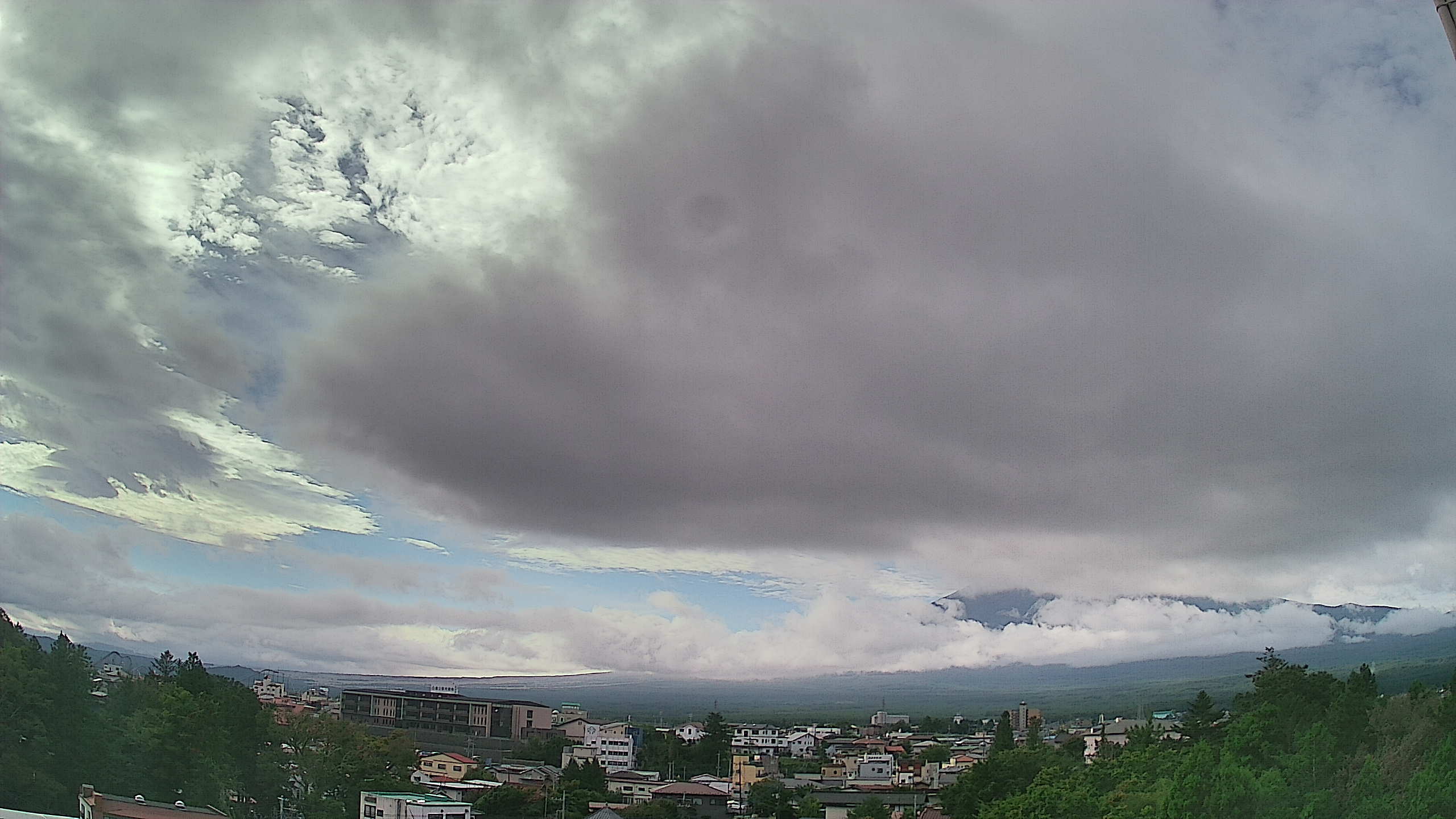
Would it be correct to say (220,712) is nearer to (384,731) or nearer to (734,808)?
(384,731)

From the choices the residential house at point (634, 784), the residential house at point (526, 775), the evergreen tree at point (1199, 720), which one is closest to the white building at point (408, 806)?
the residential house at point (526, 775)

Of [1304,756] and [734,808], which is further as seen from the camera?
[734,808]

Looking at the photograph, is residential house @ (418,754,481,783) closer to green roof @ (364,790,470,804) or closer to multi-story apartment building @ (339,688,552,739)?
green roof @ (364,790,470,804)

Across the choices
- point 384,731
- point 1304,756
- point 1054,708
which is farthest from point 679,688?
point 1304,756

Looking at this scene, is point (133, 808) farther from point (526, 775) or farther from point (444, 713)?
point (526, 775)

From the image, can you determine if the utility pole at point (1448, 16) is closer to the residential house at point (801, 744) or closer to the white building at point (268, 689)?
the residential house at point (801, 744)

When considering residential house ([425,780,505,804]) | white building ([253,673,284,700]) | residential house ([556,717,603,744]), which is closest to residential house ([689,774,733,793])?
residential house ([556,717,603,744])

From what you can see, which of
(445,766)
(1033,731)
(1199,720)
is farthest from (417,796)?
(1199,720)
